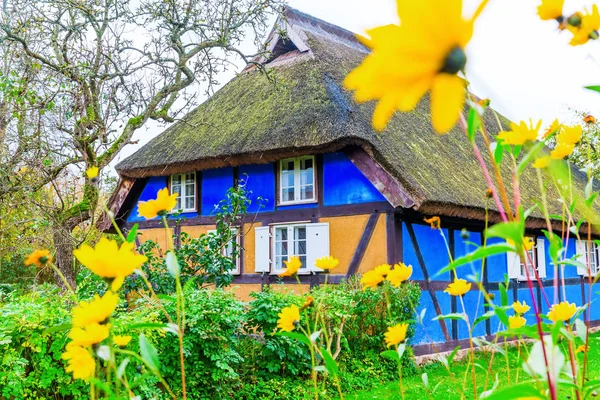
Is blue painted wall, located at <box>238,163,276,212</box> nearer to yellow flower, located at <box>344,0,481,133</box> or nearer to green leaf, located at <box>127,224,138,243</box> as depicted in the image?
green leaf, located at <box>127,224,138,243</box>

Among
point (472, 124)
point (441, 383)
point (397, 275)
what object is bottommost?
point (441, 383)

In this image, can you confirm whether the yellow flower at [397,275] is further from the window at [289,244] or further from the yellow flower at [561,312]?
the window at [289,244]

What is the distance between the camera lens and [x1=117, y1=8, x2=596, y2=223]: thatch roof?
9.12 m

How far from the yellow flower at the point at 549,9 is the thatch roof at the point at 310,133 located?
7.48m

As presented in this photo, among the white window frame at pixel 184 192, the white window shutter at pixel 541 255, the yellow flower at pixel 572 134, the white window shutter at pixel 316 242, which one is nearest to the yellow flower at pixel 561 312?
the yellow flower at pixel 572 134

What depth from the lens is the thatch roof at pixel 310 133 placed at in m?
9.12

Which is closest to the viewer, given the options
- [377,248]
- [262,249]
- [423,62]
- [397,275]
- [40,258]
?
[423,62]

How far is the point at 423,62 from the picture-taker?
1.94ft

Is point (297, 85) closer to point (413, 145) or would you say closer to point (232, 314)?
point (413, 145)

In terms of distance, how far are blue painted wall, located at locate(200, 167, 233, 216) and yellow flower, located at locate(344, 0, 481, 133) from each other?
1042 cm

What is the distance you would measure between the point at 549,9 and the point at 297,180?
9108 millimetres

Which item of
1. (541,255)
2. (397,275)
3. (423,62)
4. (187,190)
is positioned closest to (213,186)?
(187,190)

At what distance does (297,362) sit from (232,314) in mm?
1143

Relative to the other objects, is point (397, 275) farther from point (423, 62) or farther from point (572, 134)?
point (423, 62)
